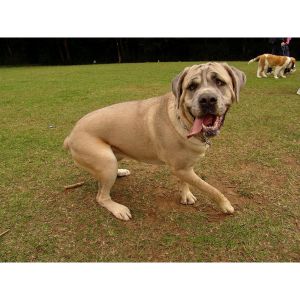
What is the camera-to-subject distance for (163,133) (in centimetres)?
352

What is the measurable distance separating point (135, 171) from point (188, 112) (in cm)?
174

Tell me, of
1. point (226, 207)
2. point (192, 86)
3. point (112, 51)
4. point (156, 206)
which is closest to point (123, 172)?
point (156, 206)

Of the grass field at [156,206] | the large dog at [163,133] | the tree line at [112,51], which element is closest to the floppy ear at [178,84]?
the large dog at [163,133]

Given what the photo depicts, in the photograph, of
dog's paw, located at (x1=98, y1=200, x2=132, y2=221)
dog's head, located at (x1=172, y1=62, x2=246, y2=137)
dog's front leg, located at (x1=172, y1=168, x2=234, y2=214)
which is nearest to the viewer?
dog's head, located at (x1=172, y1=62, x2=246, y2=137)

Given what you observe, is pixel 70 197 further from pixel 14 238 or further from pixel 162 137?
pixel 162 137

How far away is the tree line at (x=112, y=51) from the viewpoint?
21.2m

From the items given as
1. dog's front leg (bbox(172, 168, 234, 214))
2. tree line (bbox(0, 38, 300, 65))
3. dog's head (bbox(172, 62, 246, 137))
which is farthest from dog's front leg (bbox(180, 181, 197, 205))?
tree line (bbox(0, 38, 300, 65))

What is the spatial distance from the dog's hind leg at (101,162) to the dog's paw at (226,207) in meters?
0.98

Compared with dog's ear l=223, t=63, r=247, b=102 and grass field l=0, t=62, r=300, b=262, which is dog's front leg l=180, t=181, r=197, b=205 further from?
dog's ear l=223, t=63, r=247, b=102

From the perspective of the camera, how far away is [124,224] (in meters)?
3.60

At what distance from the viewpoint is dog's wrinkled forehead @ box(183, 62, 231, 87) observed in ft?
10.0

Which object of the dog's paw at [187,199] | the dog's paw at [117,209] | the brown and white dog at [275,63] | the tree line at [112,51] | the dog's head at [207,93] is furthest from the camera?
the tree line at [112,51]

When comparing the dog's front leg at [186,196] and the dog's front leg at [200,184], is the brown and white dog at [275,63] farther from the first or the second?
the dog's front leg at [200,184]

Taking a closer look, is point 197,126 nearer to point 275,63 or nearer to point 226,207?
point 226,207
